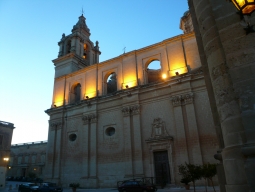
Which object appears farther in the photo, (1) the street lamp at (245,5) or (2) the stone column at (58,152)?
(2) the stone column at (58,152)

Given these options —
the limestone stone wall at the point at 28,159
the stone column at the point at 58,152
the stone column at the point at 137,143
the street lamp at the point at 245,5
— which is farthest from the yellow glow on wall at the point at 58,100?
the street lamp at the point at 245,5

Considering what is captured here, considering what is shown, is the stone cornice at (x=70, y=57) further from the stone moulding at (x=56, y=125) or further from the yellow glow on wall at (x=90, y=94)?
the stone moulding at (x=56, y=125)

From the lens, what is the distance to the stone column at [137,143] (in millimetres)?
19025

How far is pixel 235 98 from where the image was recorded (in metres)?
3.88

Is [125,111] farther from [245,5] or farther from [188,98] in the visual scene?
[245,5]

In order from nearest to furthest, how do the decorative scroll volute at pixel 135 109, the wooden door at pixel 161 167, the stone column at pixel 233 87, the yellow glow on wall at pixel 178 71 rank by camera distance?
the stone column at pixel 233 87 → the wooden door at pixel 161 167 → the yellow glow on wall at pixel 178 71 → the decorative scroll volute at pixel 135 109

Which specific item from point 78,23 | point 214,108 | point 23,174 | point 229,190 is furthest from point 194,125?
point 23,174

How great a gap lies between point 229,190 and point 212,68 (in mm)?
2266

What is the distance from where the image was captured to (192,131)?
58.3 ft

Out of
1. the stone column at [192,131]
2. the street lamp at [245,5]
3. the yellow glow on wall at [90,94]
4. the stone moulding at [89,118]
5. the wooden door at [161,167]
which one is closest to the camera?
the street lamp at [245,5]

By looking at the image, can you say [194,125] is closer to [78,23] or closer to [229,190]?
[229,190]

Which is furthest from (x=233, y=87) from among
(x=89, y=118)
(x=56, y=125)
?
(x=56, y=125)

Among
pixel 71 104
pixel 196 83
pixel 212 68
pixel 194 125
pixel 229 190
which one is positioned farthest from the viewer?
pixel 71 104

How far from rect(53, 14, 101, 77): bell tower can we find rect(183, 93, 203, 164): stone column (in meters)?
16.4
